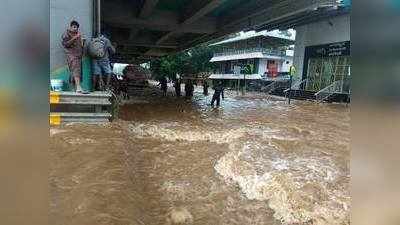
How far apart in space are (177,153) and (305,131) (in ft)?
17.0

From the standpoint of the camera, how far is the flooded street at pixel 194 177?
4.64 m

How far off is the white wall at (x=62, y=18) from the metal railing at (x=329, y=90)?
57.6ft

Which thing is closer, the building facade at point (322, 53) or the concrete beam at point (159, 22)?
the concrete beam at point (159, 22)

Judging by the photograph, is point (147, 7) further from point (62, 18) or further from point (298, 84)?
point (298, 84)

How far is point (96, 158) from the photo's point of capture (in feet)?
21.4

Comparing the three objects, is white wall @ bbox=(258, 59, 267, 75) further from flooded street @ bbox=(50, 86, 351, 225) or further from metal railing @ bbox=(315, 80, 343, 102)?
flooded street @ bbox=(50, 86, 351, 225)

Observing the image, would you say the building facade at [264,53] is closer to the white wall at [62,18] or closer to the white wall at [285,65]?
the white wall at [285,65]


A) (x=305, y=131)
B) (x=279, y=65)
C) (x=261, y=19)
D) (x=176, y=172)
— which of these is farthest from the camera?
(x=279, y=65)

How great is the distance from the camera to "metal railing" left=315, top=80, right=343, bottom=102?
24.0 metres

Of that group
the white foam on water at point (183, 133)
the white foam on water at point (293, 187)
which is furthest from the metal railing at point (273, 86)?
the white foam on water at point (293, 187)

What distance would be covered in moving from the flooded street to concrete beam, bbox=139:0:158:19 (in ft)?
18.2
